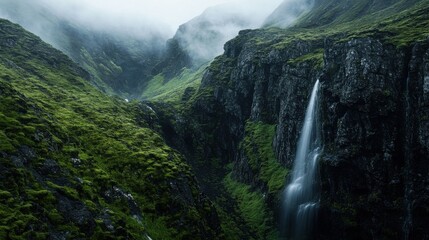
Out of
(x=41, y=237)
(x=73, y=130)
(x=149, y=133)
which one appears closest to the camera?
(x=41, y=237)

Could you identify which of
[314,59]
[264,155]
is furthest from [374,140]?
[314,59]

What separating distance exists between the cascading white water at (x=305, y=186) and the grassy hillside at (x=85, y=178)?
23.4 m

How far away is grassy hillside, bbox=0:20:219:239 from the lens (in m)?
41.4

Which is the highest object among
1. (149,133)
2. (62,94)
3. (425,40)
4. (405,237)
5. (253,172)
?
(425,40)

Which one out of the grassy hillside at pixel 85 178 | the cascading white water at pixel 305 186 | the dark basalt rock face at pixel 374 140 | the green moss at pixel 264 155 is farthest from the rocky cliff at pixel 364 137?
the grassy hillside at pixel 85 178

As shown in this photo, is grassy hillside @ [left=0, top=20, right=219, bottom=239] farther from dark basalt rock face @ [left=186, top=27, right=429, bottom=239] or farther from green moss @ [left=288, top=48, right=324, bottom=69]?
green moss @ [left=288, top=48, right=324, bottom=69]

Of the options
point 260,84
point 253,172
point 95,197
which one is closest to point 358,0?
point 260,84

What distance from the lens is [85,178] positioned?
55.8m

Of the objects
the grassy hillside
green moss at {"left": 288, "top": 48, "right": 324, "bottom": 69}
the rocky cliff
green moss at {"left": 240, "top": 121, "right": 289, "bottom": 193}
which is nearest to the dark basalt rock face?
the rocky cliff

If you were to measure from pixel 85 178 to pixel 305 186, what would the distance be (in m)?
52.5

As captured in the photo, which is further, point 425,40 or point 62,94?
point 62,94

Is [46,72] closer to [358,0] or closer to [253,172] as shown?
[253,172]

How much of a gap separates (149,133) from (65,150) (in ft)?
122

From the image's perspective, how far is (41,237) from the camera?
3706cm
